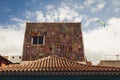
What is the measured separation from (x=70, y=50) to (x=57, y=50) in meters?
1.28

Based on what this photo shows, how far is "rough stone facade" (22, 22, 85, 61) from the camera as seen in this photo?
20.2m

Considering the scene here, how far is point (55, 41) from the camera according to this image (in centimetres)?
2114

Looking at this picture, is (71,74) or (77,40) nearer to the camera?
(71,74)

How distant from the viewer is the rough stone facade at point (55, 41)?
20203 millimetres

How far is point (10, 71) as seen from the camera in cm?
1243

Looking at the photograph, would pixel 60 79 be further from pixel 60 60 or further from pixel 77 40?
pixel 77 40

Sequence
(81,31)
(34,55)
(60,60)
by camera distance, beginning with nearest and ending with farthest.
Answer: (60,60) → (34,55) → (81,31)

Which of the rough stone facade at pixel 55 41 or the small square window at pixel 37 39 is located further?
the small square window at pixel 37 39

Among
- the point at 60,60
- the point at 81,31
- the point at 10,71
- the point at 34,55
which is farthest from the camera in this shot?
the point at 81,31

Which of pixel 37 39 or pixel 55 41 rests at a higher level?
pixel 37 39

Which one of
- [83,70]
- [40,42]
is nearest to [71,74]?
[83,70]

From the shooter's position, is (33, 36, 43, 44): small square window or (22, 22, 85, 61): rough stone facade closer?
(22, 22, 85, 61): rough stone facade

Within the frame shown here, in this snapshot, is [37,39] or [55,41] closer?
[55,41]

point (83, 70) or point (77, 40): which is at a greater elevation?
point (77, 40)
